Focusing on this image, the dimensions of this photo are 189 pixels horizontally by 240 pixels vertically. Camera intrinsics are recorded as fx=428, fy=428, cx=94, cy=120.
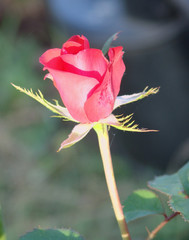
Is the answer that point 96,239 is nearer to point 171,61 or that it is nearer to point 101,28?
point 171,61

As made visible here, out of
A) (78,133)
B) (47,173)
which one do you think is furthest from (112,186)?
(47,173)

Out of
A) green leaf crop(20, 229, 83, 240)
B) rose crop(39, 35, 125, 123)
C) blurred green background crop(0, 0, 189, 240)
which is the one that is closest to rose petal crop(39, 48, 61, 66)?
rose crop(39, 35, 125, 123)

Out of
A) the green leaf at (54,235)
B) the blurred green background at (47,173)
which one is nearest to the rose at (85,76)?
the green leaf at (54,235)

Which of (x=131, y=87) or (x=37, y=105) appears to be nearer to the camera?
(x=131, y=87)

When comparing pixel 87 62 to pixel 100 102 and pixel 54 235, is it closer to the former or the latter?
pixel 100 102

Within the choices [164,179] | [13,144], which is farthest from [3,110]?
[164,179]
